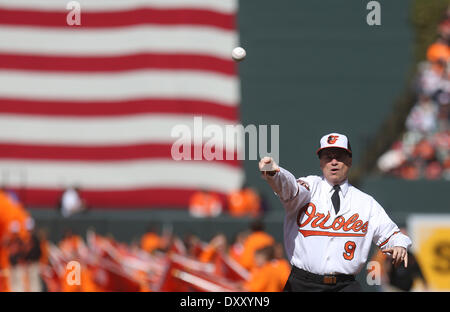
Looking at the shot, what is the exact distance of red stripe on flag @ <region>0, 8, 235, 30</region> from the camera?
67.1ft

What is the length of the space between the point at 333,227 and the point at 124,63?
1589 centimetres

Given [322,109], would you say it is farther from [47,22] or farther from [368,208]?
[368,208]

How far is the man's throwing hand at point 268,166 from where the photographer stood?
4961 millimetres

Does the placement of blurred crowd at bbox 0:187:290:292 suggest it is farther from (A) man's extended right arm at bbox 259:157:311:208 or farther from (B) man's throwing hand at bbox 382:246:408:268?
(B) man's throwing hand at bbox 382:246:408:268

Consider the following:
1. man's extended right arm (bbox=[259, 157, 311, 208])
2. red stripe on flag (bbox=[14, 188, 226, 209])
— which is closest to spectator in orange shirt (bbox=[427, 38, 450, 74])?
red stripe on flag (bbox=[14, 188, 226, 209])

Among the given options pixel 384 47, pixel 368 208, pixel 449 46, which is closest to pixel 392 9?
pixel 384 47

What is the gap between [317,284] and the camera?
5.58 metres

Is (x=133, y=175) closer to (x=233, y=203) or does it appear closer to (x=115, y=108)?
(x=115, y=108)

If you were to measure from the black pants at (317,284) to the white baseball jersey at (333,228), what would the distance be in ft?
0.13

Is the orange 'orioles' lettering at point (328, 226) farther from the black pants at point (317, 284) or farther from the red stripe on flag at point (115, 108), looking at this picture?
the red stripe on flag at point (115, 108)

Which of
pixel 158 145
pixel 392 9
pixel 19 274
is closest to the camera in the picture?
pixel 19 274

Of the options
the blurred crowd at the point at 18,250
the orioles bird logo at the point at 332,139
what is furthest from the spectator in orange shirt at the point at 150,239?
the orioles bird logo at the point at 332,139

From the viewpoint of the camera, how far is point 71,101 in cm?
2058
